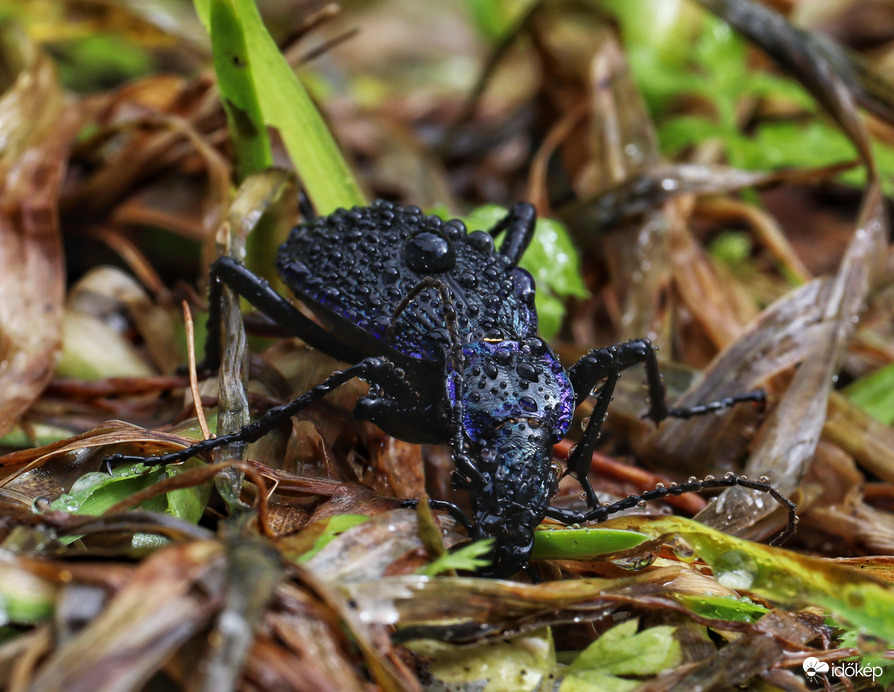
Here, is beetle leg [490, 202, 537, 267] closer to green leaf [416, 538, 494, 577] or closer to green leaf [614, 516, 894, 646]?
green leaf [614, 516, 894, 646]

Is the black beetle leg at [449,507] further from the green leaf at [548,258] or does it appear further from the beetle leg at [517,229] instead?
the beetle leg at [517,229]

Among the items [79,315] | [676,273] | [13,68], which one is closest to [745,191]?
[676,273]

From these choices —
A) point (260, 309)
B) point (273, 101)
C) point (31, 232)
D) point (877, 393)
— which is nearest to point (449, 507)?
point (260, 309)

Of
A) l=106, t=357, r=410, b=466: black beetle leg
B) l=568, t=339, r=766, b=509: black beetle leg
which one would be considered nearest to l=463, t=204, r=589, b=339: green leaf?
l=568, t=339, r=766, b=509: black beetle leg

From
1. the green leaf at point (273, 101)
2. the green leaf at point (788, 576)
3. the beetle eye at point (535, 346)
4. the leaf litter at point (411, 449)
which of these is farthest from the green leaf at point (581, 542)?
the green leaf at point (273, 101)

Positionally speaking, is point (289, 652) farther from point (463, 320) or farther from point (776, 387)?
point (776, 387)

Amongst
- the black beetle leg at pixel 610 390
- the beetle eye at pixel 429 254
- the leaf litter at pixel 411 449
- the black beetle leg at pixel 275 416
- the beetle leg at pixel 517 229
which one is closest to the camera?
the leaf litter at pixel 411 449
